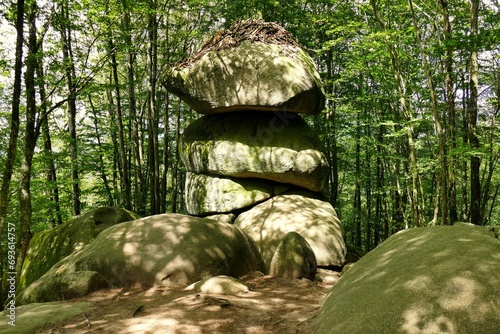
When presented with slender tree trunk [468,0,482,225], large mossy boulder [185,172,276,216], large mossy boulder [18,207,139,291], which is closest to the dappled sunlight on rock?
large mossy boulder [185,172,276,216]

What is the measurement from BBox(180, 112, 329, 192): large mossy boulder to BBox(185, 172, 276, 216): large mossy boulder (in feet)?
0.84

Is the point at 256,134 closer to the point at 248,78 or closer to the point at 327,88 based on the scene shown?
the point at 248,78

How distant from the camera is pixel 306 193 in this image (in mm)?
9609

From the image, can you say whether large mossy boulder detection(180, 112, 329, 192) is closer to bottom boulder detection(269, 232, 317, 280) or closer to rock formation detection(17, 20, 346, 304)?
rock formation detection(17, 20, 346, 304)

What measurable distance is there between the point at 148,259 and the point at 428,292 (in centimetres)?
410

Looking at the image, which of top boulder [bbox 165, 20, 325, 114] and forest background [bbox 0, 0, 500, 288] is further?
top boulder [bbox 165, 20, 325, 114]

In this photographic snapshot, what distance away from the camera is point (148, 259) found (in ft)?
17.0

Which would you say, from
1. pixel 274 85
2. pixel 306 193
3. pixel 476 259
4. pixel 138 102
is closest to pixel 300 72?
pixel 274 85

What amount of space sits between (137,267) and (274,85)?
569cm

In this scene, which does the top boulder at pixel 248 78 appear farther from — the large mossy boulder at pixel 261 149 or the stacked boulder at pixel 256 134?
the large mossy boulder at pixel 261 149

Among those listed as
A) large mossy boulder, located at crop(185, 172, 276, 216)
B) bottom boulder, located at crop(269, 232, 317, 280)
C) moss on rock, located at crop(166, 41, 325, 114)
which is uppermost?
moss on rock, located at crop(166, 41, 325, 114)

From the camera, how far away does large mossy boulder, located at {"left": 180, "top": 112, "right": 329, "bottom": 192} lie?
9.08 m

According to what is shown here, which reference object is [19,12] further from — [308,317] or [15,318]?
[308,317]

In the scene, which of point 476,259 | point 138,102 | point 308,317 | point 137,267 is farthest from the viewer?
point 138,102
